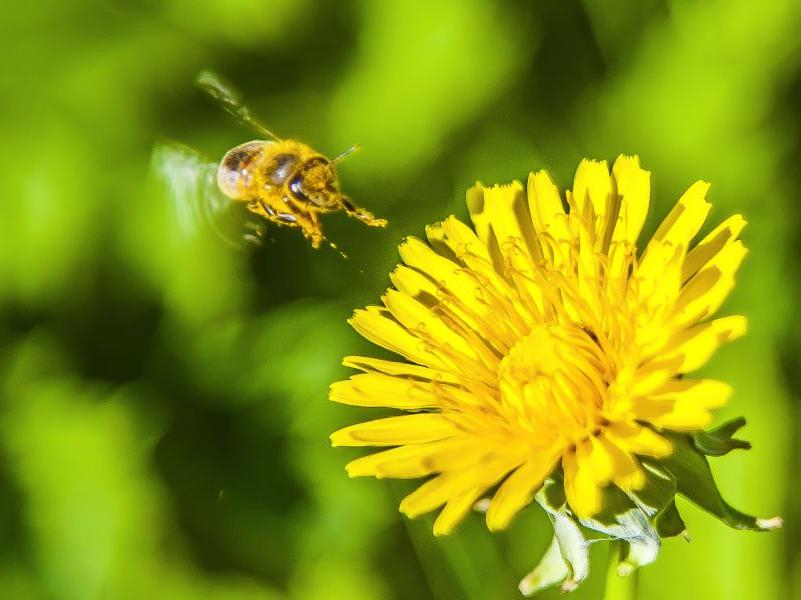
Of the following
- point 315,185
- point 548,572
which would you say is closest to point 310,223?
point 315,185

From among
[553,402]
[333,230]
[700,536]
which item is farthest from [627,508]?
[333,230]

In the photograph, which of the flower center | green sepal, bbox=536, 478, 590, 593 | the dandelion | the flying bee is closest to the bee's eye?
the flying bee

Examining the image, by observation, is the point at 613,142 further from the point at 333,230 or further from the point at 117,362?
the point at 117,362

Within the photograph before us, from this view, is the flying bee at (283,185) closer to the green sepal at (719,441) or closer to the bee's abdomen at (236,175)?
the bee's abdomen at (236,175)

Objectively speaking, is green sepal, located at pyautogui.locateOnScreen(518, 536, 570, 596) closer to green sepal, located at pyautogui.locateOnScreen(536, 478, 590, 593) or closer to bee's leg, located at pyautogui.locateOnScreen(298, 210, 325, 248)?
green sepal, located at pyautogui.locateOnScreen(536, 478, 590, 593)

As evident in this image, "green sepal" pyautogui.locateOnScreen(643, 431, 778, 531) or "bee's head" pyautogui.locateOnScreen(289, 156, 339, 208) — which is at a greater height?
"bee's head" pyautogui.locateOnScreen(289, 156, 339, 208)

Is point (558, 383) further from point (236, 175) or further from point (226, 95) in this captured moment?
point (226, 95)
